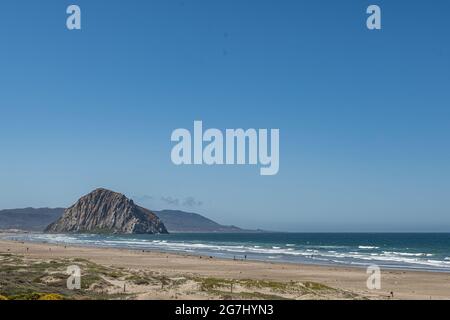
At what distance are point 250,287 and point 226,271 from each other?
19847 millimetres

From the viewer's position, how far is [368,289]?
37.6m

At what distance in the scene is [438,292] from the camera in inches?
1487
